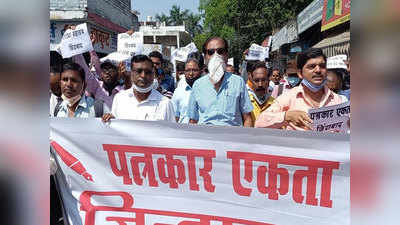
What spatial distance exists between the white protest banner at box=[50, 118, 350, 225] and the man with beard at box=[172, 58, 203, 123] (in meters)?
2.17

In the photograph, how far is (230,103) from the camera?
3781 millimetres

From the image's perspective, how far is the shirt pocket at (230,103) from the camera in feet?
12.4

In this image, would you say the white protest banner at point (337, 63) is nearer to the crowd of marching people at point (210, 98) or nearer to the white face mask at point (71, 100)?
the crowd of marching people at point (210, 98)

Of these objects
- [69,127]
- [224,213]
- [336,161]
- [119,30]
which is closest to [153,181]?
[224,213]

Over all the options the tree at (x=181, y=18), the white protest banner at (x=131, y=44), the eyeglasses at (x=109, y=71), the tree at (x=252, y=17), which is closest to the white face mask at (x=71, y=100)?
the eyeglasses at (x=109, y=71)

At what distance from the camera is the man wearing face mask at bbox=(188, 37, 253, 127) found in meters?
3.78

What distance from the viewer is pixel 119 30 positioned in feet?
69.9

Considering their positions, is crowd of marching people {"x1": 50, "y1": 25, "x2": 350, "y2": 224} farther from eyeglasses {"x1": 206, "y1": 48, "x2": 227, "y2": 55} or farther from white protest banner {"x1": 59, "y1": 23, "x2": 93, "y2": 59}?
white protest banner {"x1": 59, "y1": 23, "x2": 93, "y2": 59}

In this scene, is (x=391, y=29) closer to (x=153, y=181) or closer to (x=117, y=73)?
(x=153, y=181)

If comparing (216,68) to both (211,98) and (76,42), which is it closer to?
(211,98)

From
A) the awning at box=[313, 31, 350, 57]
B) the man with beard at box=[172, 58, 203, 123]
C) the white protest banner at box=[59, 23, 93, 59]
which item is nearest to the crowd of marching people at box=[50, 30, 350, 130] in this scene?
the man with beard at box=[172, 58, 203, 123]

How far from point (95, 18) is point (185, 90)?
12.6 metres

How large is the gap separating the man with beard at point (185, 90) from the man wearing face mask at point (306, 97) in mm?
1900

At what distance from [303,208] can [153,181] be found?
932 mm
